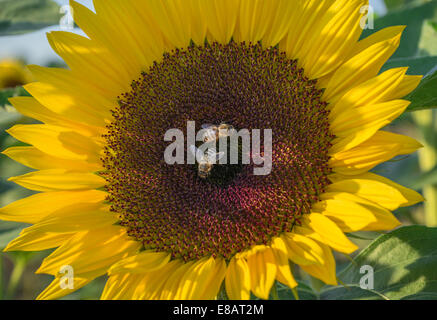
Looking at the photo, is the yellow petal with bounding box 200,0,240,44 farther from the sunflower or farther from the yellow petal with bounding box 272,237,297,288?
the yellow petal with bounding box 272,237,297,288

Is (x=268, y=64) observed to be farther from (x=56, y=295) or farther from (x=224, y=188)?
(x=56, y=295)

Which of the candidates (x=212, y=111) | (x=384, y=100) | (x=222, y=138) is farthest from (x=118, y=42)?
(x=384, y=100)

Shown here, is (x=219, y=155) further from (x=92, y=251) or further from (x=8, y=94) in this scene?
(x=8, y=94)

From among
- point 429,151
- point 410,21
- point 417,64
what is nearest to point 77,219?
point 417,64

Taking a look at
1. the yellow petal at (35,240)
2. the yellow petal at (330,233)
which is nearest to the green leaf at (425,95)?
the yellow petal at (330,233)

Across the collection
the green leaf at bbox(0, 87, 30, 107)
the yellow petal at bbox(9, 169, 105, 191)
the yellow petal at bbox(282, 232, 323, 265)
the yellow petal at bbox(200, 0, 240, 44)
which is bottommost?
the yellow petal at bbox(282, 232, 323, 265)

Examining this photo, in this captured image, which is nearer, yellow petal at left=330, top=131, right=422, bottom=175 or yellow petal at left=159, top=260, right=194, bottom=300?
yellow petal at left=330, top=131, right=422, bottom=175

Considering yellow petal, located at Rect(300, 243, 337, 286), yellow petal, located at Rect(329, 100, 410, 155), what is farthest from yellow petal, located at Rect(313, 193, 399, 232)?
yellow petal, located at Rect(329, 100, 410, 155)

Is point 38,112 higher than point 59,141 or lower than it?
higher
